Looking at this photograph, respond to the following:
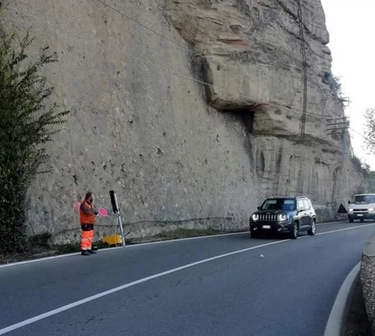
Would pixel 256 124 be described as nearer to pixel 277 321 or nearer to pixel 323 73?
pixel 323 73

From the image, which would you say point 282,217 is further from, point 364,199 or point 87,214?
point 364,199

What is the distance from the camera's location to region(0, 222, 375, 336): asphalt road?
591 centimetres

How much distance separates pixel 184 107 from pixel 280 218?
9452 millimetres

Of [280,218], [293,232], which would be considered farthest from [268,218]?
[293,232]

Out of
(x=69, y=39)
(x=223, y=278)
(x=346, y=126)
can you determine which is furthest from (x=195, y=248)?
(x=346, y=126)

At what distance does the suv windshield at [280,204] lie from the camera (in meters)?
20.3

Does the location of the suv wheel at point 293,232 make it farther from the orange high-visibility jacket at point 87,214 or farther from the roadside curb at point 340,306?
the orange high-visibility jacket at point 87,214

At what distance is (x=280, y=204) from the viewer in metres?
20.5

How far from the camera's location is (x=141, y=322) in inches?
237

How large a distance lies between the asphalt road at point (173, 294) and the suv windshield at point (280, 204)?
22.8 feet

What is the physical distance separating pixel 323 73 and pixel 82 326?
3770 centimetres

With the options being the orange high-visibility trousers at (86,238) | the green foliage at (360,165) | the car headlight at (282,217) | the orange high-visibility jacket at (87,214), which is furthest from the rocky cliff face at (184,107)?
the green foliage at (360,165)

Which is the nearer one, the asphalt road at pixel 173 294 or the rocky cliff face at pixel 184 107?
the asphalt road at pixel 173 294

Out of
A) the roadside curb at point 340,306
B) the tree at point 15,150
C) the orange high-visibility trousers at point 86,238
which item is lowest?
the roadside curb at point 340,306
